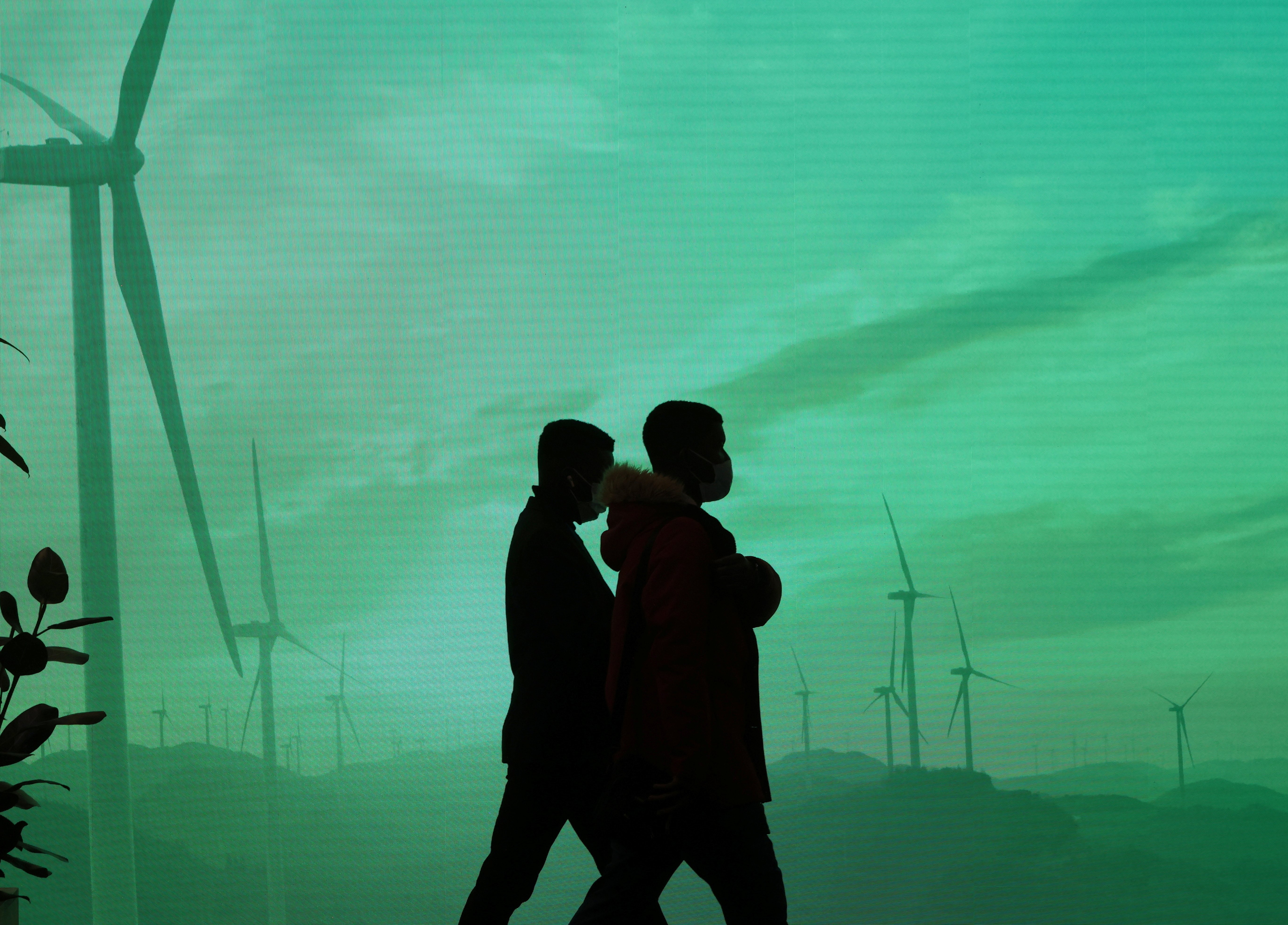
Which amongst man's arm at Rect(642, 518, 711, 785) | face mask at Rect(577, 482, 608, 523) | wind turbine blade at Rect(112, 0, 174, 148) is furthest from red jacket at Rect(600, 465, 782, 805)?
wind turbine blade at Rect(112, 0, 174, 148)

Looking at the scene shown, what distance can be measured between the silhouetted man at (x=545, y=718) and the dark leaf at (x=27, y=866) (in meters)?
0.81

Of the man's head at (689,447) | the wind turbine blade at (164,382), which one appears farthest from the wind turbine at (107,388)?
the man's head at (689,447)

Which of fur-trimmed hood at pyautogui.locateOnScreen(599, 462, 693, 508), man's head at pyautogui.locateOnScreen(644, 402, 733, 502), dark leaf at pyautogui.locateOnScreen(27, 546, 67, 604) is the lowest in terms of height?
dark leaf at pyautogui.locateOnScreen(27, 546, 67, 604)

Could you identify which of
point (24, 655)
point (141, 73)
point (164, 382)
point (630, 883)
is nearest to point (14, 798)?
point (24, 655)

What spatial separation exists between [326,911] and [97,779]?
390 cm

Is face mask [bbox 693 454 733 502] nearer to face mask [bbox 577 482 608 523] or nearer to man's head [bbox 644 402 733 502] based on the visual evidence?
man's head [bbox 644 402 733 502]

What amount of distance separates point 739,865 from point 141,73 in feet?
26.4

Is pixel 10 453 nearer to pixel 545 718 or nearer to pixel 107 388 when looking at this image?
pixel 545 718

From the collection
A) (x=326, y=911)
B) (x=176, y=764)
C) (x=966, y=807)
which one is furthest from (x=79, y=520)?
(x=966, y=807)

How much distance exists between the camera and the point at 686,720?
1837mm

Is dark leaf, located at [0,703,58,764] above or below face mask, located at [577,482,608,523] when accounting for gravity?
below

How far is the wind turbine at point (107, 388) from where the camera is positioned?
7.08 m

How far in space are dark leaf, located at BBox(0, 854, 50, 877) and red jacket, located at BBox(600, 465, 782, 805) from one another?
1.08 m

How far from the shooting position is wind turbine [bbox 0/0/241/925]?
23.2 ft
